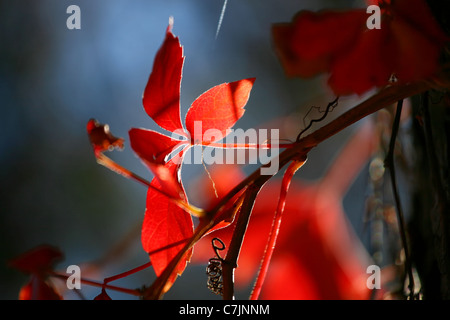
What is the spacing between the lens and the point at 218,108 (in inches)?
7.7

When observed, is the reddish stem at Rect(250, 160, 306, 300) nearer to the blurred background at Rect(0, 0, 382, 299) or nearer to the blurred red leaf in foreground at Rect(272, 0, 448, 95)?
the blurred red leaf in foreground at Rect(272, 0, 448, 95)

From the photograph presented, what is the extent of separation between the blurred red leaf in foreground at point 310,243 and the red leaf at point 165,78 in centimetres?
12

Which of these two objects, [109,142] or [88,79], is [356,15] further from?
[88,79]

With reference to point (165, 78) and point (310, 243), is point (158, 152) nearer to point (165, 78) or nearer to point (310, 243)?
point (165, 78)

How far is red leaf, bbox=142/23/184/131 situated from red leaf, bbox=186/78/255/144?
1cm

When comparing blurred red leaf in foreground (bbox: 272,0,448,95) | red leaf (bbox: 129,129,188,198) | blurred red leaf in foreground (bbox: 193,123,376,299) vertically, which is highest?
blurred red leaf in foreground (bbox: 272,0,448,95)

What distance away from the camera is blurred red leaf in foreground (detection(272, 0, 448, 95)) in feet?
0.54

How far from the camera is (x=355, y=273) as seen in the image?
1.11 feet

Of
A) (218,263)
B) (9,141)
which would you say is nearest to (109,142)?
(218,263)

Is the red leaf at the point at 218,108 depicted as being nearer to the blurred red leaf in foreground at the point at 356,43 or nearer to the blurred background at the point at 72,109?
the blurred red leaf in foreground at the point at 356,43

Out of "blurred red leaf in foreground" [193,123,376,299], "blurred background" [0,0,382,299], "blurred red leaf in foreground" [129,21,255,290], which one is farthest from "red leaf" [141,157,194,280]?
"blurred background" [0,0,382,299]

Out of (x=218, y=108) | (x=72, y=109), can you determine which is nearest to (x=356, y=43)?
(x=218, y=108)

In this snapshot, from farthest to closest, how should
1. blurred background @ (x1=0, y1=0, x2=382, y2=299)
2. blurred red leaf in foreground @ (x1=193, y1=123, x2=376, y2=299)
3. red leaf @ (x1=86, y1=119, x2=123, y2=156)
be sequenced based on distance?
blurred background @ (x1=0, y1=0, x2=382, y2=299)
blurred red leaf in foreground @ (x1=193, y1=123, x2=376, y2=299)
red leaf @ (x1=86, y1=119, x2=123, y2=156)

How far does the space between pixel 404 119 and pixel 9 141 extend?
119cm
